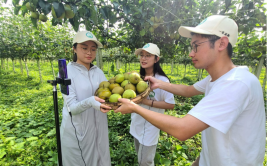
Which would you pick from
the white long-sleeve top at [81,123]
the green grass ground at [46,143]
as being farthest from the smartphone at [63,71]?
the green grass ground at [46,143]

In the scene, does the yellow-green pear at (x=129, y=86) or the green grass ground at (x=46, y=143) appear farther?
the green grass ground at (x=46, y=143)

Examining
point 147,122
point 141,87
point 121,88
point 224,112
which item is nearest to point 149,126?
point 147,122

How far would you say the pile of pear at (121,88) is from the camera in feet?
5.07

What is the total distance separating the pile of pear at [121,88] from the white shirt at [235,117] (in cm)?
83

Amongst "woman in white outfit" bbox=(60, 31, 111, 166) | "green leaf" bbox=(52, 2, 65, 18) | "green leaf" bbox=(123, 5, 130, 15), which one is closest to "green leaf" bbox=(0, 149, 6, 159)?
"woman in white outfit" bbox=(60, 31, 111, 166)

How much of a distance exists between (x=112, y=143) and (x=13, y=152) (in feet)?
6.88

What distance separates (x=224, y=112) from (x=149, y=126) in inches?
47.7

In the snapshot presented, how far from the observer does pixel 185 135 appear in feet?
2.95

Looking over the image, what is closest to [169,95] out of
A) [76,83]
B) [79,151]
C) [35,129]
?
[76,83]

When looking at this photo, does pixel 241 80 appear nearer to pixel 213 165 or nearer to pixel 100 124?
pixel 213 165

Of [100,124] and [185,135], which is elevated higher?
[185,135]

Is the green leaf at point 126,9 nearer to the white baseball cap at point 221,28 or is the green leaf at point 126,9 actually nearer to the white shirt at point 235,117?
the white baseball cap at point 221,28

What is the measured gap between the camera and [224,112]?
0.86 meters

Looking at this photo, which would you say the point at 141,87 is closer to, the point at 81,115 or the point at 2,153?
the point at 81,115
